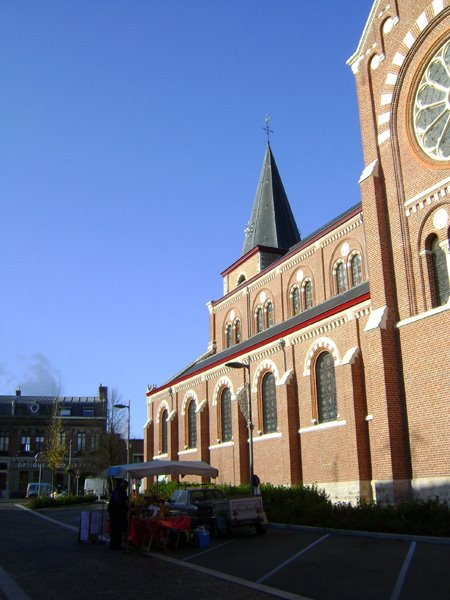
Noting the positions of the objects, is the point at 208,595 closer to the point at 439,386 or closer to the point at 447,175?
the point at 439,386

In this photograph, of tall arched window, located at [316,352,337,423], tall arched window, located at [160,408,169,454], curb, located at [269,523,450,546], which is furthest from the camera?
tall arched window, located at [160,408,169,454]

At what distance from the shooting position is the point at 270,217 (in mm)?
46656

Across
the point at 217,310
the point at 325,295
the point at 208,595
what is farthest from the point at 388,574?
the point at 217,310

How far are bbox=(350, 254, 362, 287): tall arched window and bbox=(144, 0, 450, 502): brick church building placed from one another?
0.24 feet

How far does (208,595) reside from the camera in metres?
10.0

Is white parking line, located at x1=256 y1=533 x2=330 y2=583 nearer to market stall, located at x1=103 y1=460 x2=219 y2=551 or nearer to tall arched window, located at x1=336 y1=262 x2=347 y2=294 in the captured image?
market stall, located at x1=103 y1=460 x2=219 y2=551

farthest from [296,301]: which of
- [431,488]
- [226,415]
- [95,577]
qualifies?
[95,577]

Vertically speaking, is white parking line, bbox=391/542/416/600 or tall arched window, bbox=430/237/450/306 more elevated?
tall arched window, bbox=430/237/450/306

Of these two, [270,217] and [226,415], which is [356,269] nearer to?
[226,415]

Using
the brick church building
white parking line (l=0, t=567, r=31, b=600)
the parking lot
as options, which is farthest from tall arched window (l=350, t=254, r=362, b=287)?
white parking line (l=0, t=567, r=31, b=600)

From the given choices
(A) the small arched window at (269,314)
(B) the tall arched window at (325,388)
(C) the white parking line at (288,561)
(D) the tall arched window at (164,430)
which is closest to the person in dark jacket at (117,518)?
(C) the white parking line at (288,561)

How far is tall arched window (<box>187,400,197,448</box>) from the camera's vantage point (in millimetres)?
40688

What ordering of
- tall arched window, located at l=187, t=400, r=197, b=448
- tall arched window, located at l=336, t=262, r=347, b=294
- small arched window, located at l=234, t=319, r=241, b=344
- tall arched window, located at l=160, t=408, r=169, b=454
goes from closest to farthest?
tall arched window, located at l=336, t=262, r=347, b=294 < tall arched window, located at l=187, t=400, r=197, b=448 < small arched window, located at l=234, t=319, r=241, b=344 < tall arched window, located at l=160, t=408, r=169, b=454

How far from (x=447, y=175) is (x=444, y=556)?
496 inches
